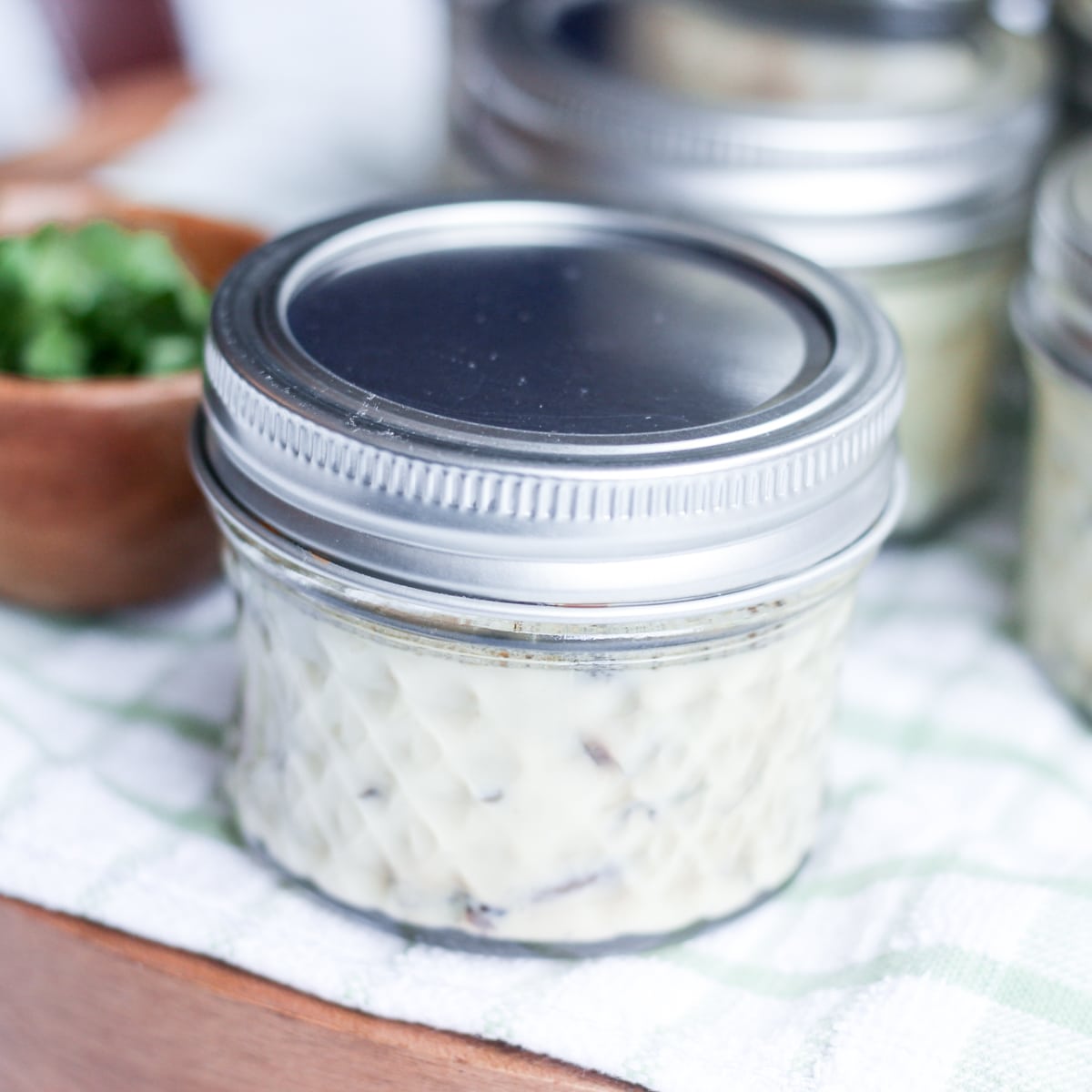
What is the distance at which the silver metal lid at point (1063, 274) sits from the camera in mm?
527

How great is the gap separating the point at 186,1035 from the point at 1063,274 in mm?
419

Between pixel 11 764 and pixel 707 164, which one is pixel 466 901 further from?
pixel 707 164

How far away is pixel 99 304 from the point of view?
0.58 meters

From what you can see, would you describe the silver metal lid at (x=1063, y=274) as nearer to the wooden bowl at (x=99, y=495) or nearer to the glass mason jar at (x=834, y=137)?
the glass mason jar at (x=834, y=137)

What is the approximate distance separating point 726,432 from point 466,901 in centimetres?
17

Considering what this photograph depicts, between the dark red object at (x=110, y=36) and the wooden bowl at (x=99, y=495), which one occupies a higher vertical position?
the wooden bowl at (x=99, y=495)

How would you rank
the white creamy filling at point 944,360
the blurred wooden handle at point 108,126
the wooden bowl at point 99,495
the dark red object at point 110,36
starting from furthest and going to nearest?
the dark red object at point 110,36 → the blurred wooden handle at point 108,126 → the white creamy filling at point 944,360 → the wooden bowl at point 99,495


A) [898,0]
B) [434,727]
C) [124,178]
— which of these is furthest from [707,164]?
[124,178]

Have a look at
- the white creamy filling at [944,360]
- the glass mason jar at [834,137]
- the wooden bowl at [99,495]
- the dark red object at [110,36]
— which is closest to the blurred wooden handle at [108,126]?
the dark red object at [110,36]

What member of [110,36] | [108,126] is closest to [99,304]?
[108,126]

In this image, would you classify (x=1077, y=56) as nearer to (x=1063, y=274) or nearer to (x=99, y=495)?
(x=1063, y=274)

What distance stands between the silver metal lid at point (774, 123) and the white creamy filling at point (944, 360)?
13 mm

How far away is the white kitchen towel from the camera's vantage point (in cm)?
42

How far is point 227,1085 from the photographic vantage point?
45 cm
